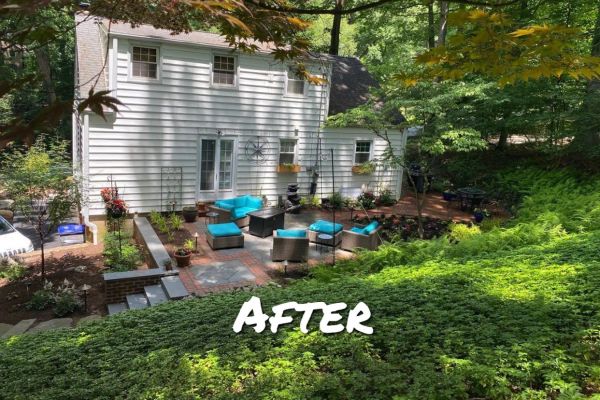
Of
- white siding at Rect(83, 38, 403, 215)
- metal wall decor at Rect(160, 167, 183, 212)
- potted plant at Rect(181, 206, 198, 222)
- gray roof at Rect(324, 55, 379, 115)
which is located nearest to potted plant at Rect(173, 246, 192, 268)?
potted plant at Rect(181, 206, 198, 222)

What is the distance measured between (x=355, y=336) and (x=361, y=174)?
41.8ft

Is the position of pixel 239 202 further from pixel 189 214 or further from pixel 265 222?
pixel 265 222

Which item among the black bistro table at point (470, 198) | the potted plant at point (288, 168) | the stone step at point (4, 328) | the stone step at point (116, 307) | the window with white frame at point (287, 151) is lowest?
the stone step at point (4, 328)

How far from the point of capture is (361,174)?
52.7ft

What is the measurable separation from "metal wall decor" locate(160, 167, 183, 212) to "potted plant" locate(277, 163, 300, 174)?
129 inches

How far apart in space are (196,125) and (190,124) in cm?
18

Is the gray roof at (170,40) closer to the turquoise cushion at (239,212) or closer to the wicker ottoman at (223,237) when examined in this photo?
the wicker ottoman at (223,237)

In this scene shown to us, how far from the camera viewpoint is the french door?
44.1 ft

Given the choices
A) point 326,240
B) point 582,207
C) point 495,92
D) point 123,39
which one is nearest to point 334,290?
point 326,240

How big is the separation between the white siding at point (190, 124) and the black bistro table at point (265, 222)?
2.65 metres

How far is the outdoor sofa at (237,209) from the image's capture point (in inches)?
475

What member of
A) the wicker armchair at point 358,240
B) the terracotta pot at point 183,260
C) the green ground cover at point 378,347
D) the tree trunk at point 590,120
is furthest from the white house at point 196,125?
the green ground cover at point 378,347

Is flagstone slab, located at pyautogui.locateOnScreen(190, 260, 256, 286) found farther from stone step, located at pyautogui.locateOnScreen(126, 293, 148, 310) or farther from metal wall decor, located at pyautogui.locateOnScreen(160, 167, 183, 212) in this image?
metal wall decor, located at pyautogui.locateOnScreen(160, 167, 183, 212)

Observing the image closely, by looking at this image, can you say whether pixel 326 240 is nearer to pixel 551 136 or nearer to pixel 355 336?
pixel 355 336
